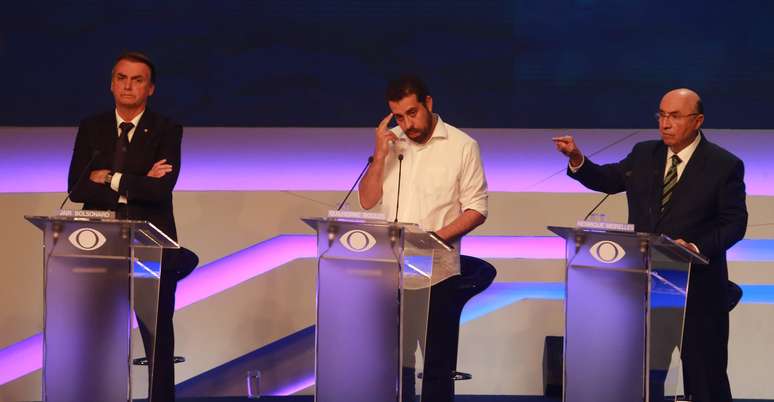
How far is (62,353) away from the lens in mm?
4273

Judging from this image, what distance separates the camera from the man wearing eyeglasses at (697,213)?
463cm

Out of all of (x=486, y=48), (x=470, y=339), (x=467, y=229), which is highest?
(x=486, y=48)

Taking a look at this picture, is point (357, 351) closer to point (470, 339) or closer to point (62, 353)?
point (62, 353)

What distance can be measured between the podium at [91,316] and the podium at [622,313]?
5.05 ft

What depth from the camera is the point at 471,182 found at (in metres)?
5.02

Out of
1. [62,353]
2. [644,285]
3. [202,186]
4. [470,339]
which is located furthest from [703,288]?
[202,186]

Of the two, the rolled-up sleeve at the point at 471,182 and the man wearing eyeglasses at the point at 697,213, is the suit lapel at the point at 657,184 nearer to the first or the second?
the man wearing eyeglasses at the point at 697,213

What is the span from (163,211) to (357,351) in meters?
1.18

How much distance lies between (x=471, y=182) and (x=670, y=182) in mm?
856

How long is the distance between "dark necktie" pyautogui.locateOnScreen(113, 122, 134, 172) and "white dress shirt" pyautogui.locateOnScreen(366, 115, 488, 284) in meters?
1.14

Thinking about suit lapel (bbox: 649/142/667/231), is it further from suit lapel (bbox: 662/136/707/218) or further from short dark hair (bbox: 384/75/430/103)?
short dark hair (bbox: 384/75/430/103)

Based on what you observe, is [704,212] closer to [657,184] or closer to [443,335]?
[657,184]

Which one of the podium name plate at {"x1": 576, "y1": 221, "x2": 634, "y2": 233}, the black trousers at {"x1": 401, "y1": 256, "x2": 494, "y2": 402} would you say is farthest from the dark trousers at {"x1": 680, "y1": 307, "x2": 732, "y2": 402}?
the black trousers at {"x1": 401, "y1": 256, "x2": 494, "y2": 402}

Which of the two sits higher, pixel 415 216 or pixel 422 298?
pixel 415 216
